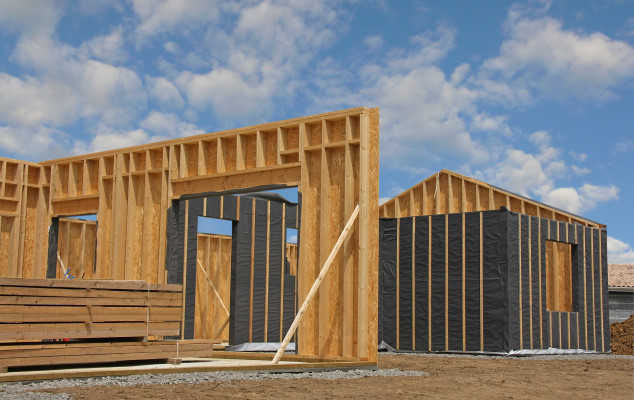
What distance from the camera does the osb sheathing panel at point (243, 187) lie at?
11781mm

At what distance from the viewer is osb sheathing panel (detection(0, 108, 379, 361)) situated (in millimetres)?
11781

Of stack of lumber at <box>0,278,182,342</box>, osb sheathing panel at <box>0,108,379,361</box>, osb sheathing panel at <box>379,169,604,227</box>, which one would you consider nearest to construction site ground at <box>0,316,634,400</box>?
stack of lumber at <box>0,278,182,342</box>

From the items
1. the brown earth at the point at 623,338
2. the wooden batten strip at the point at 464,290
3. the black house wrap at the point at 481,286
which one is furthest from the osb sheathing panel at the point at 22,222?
the brown earth at the point at 623,338

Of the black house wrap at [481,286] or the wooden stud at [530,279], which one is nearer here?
the black house wrap at [481,286]

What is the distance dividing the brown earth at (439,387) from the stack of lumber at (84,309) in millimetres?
1740

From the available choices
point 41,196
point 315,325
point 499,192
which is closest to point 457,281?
point 499,192

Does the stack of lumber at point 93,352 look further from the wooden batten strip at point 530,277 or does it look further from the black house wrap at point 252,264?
the wooden batten strip at point 530,277

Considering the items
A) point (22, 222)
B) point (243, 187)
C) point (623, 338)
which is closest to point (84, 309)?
point (243, 187)

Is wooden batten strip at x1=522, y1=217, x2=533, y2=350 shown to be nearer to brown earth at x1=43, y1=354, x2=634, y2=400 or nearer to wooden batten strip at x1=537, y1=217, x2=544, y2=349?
wooden batten strip at x1=537, y1=217, x2=544, y2=349

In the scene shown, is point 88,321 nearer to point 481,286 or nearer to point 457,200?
point 481,286

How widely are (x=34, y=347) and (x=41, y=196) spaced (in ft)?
26.9

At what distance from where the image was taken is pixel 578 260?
18922 mm

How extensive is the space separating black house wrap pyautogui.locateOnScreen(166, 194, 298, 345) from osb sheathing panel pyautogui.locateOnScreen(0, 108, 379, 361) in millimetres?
2283

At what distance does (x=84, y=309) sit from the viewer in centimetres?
1000
